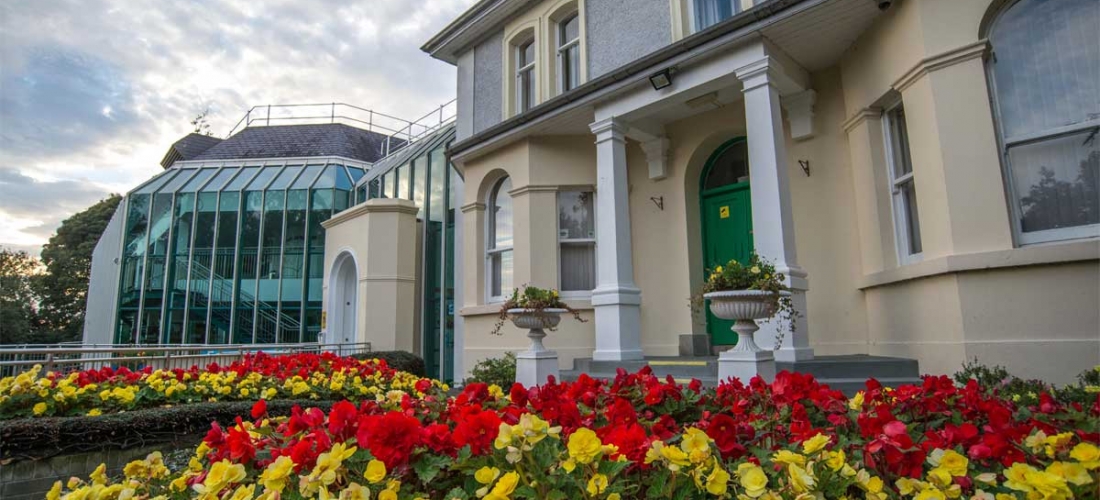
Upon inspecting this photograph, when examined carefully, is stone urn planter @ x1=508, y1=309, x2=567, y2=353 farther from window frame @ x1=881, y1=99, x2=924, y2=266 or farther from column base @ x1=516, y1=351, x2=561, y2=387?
Result: window frame @ x1=881, y1=99, x2=924, y2=266

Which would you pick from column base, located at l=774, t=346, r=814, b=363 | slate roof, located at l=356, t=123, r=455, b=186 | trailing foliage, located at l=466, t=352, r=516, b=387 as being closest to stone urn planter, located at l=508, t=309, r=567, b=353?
trailing foliage, located at l=466, t=352, r=516, b=387

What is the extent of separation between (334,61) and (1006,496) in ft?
31.1

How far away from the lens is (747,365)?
4.90 meters

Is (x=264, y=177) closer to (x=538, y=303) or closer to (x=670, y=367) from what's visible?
(x=538, y=303)

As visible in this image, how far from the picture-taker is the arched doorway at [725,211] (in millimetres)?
7695

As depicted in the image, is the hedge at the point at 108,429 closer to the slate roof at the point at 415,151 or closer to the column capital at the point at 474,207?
the column capital at the point at 474,207

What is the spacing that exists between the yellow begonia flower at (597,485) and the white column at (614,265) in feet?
18.1

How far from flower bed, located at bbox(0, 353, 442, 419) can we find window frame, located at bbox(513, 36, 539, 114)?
17.6ft

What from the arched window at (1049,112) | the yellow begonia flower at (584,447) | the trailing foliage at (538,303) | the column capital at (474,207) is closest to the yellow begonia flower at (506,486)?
the yellow begonia flower at (584,447)

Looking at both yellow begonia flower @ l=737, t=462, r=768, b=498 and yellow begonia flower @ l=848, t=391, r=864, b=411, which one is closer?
yellow begonia flower @ l=737, t=462, r=768, b=498

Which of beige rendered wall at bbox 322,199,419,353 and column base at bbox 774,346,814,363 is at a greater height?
beige rendered wall at bbox 322,199,419,353

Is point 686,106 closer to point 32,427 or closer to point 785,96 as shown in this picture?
point 785,96

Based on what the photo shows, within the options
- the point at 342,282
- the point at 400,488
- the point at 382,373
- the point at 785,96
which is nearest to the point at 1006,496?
the point at 400,488

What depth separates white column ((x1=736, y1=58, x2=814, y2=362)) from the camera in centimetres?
555
